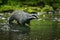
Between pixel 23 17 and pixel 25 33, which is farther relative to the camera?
pixel 23 17

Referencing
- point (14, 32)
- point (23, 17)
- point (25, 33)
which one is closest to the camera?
point (25, 33)

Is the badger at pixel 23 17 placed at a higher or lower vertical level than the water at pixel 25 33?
higher

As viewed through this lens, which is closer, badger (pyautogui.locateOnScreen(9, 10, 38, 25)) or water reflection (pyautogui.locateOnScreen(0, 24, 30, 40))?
water reflection (pyautogui.locateOnScreen(0, 24, 30, 40))

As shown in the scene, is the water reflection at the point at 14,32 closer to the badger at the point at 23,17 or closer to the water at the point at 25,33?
the water at the point at 25,33

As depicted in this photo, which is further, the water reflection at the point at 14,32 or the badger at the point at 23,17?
the badger at the point at 23,17

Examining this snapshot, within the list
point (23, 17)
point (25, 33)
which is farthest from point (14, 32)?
point (23, 17)

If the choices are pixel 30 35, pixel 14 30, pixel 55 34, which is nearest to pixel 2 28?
pixel 14 30

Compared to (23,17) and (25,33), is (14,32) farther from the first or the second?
(23,17)

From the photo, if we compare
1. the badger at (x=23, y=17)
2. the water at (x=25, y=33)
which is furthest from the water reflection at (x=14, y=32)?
the badger at (x=23, y=17)

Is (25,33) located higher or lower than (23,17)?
lower

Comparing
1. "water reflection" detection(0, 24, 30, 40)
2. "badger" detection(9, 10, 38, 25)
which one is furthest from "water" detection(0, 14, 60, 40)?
"badger" detection(9, 10, 38, 25)

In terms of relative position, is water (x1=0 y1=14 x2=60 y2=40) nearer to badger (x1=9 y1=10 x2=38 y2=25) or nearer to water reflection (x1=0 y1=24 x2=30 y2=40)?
water reflection (x1=0 y1=24 x2=30 y2=40)

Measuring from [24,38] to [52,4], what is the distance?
20.7m

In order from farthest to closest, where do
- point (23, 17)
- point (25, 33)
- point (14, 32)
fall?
point (23, 17)
point (14, 32)
point (25, 33)
